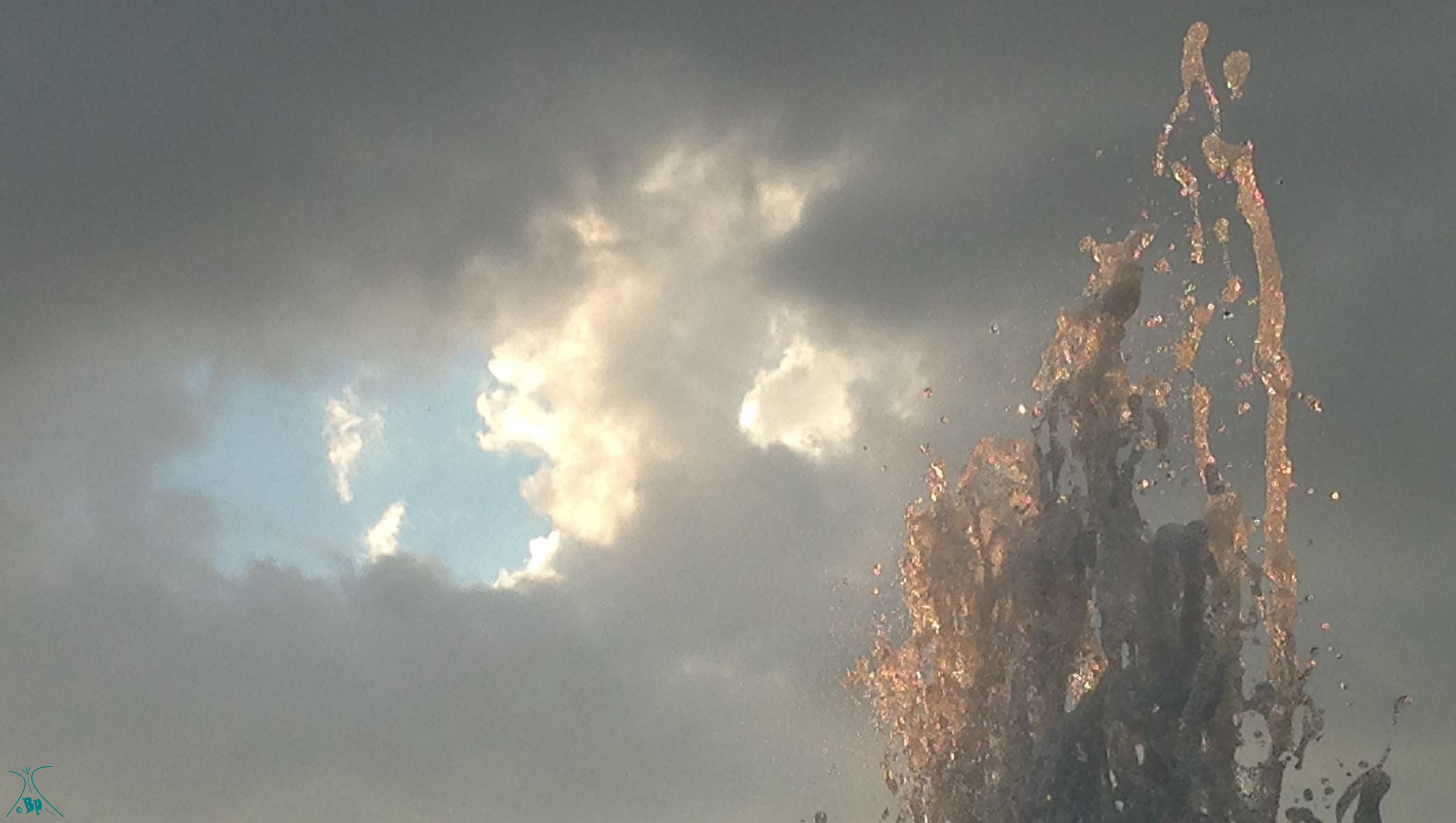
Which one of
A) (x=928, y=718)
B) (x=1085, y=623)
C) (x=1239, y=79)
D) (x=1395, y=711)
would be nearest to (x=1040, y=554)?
(x=1085, y=623)

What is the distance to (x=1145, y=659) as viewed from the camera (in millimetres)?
47188

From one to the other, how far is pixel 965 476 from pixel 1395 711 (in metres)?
14.7

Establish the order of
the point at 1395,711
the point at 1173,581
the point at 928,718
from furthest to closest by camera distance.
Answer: the point at 928,718 → the point at 1173,581 → the point at 1395,711

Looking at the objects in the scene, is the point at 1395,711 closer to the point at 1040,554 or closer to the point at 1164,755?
the point at 1164,755

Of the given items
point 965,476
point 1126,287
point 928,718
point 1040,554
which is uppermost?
point 1126,287

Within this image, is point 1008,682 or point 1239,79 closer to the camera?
point 1239,79

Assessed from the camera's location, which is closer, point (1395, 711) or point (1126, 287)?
point (1395, 711)

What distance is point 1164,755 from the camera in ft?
153

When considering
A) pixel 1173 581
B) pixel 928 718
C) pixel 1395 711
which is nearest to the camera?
pixel 1395 711

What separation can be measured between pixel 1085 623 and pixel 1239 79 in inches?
661

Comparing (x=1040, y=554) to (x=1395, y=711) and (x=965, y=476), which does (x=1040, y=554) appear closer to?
(x=965, y=476)

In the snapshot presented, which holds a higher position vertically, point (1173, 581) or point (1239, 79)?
point (1239, 79)

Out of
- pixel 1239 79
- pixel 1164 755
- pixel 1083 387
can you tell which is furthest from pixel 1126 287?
pixel 1164 755

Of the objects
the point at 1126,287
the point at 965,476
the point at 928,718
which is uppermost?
the point at 1126,287
